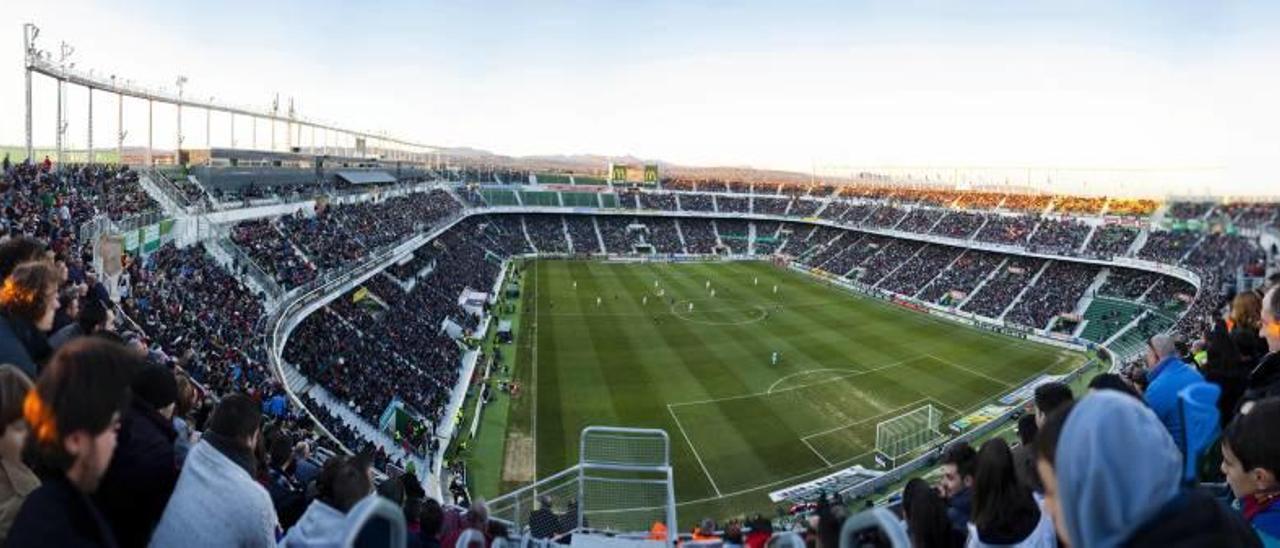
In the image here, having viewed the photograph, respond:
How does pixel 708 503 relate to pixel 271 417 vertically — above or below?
below

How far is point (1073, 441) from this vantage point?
6.51 ft

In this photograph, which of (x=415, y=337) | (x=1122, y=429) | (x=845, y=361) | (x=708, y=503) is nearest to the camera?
(x=1122, y=429)

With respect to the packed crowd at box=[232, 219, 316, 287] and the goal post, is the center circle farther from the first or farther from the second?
the packed crowd at box=[232, 219, 316, 287]

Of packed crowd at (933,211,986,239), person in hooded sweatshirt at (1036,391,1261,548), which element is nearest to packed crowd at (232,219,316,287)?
person in hooded sweatshirt at (1036,391,1261,548)

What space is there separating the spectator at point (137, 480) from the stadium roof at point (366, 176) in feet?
168

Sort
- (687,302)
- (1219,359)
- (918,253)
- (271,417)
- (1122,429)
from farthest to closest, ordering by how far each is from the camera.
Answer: (918,253) → (687,302) → (271,417) → (1219,359) → (1122,429)

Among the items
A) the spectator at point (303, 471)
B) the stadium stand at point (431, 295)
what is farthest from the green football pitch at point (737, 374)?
the spectator at point (303, 471)

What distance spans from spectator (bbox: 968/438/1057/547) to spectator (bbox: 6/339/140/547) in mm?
3865

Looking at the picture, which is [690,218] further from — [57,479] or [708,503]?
[57,479]

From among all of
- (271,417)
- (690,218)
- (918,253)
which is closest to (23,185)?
(271,417)

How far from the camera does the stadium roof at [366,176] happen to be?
5139 cm

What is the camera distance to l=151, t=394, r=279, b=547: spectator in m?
3.36

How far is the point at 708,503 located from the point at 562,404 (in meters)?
9.32

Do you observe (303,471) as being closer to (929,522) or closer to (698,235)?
(929,522)
